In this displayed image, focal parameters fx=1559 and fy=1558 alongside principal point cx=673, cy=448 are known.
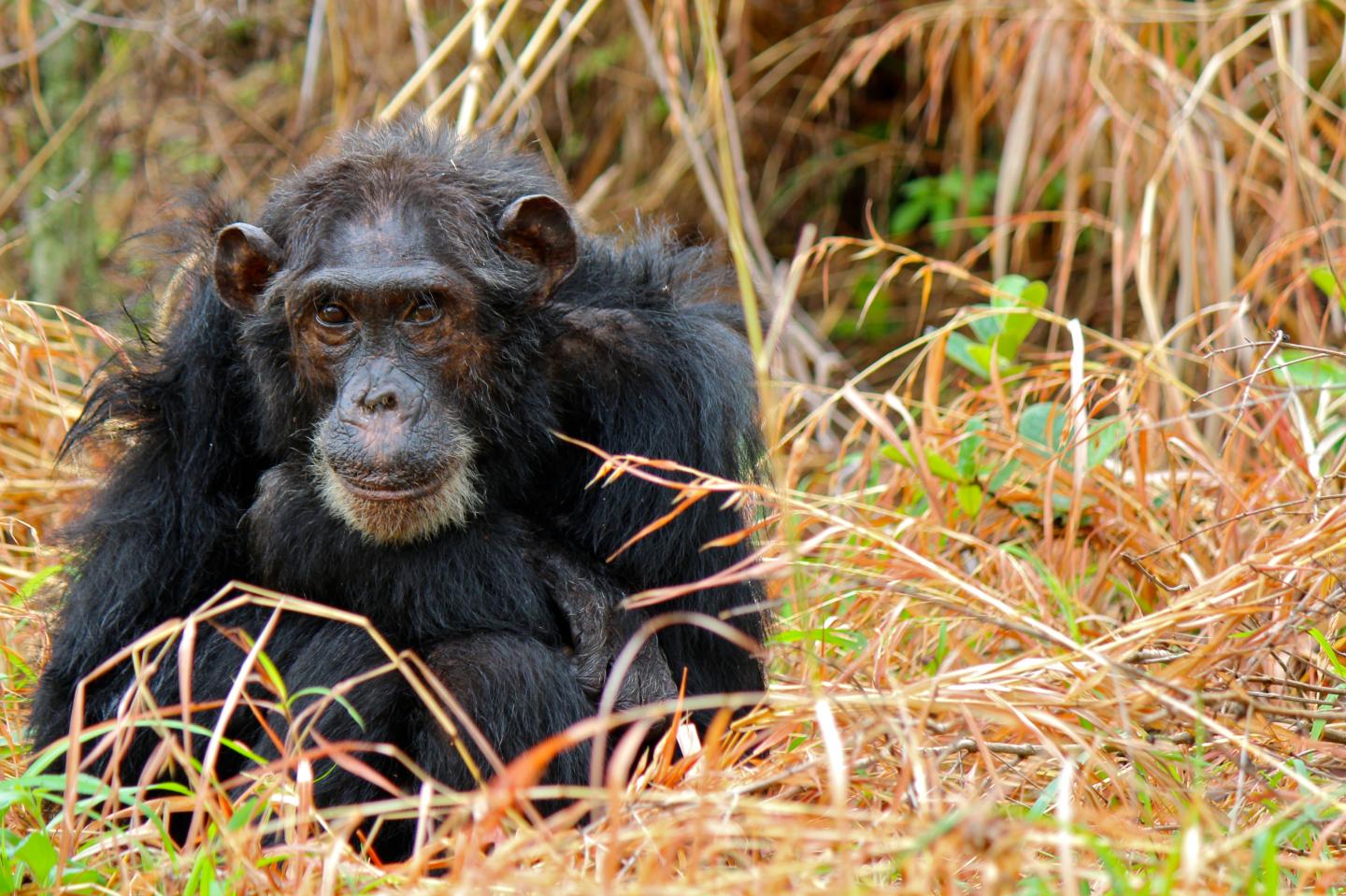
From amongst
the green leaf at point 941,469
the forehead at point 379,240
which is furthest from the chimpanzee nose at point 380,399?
the green leaf at point 941,469

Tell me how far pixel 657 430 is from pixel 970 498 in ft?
3.61

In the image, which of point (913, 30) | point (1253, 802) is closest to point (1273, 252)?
point (913, 30)

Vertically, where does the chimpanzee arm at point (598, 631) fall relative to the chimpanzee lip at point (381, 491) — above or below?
below

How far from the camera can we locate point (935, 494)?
392 cm

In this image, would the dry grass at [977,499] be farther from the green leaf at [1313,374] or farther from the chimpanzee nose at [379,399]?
the chimpanzee nose at [379,399]

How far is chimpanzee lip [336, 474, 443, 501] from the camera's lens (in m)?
3.18

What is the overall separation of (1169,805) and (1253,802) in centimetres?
24

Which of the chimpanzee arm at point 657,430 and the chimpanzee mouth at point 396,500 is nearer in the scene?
the chimpanzee mouth at point 396,500

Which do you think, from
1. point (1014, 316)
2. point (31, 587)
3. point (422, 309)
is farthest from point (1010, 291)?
point (31, 587)

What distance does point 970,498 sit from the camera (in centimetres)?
411

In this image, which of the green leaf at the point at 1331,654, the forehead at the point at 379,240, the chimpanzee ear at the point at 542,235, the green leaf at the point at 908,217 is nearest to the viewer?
the green leaf at the point at 1331,654

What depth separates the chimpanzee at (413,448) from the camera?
3.22 m

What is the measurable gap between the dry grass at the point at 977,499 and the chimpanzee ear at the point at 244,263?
1.00 m

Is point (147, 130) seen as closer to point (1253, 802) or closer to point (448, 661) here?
point (448, 661)
